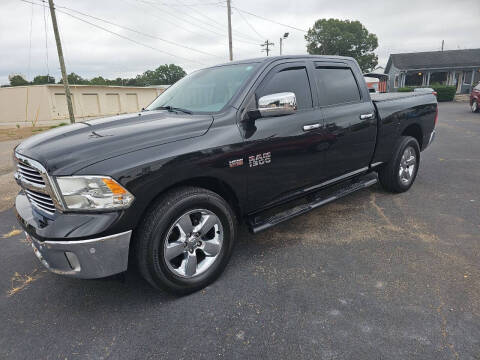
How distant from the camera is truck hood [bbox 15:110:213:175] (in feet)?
6.82

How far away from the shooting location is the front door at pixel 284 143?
9.12ft

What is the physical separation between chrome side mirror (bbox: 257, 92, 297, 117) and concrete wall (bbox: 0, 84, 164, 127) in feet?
96.9

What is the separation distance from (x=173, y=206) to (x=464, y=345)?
2.05 metres

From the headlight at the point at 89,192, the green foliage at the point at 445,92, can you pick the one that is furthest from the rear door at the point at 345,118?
the green foliage at the point at 445,92

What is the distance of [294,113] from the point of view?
121 inches

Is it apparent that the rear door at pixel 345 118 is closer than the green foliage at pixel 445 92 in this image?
Yes

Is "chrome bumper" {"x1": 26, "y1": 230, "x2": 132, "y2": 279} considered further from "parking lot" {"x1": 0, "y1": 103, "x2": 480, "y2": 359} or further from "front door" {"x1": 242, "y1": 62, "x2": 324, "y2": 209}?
"front door" {"x1": 242, "y1": 62, "x2": 324, "y2": 209}

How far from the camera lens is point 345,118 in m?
3.56

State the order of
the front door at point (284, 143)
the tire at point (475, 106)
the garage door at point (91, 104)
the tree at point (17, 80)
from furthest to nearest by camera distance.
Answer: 1. the tree at point (17, 80)
2. the garage door at point (91, 104)
3. the tire at point (475, 106)
4. the front door at point (284, 143)

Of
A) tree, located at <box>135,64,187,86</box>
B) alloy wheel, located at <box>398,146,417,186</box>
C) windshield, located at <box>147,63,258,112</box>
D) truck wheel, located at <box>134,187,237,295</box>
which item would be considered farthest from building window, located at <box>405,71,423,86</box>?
tree, located at <box>135,64,187,86</box>

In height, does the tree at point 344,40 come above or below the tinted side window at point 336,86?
above

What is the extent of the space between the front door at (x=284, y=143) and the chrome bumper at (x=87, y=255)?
1.17 m

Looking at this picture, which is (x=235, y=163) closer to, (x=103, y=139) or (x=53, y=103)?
(x=103, y=139)

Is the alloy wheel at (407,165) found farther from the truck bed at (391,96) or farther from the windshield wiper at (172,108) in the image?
the windshield wiper at (172,108)
